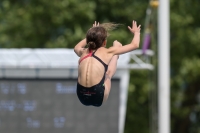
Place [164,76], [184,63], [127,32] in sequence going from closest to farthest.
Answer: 1. [164,76]
2. [184,63]
3. [127,32]

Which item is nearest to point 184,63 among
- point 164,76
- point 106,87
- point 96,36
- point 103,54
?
point 164,76

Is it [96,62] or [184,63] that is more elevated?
[96,62]

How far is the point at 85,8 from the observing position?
65.1 ft

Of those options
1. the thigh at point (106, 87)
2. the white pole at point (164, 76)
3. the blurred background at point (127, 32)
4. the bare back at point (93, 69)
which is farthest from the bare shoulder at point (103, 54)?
the blurred background at point (127, 32)

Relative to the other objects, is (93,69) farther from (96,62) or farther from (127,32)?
(127,32)

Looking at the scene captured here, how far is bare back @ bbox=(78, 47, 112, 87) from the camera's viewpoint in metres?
7.81

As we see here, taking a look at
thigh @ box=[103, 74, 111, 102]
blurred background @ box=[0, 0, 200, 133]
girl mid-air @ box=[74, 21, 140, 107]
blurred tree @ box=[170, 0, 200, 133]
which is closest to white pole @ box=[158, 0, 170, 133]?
blurred background @ box=[0, 0, 200, 133]

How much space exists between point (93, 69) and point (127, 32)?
1282cm

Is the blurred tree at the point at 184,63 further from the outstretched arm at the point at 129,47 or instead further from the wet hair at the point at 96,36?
the wet hair at the point at 96,36

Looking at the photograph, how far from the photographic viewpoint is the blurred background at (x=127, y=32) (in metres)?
19.9

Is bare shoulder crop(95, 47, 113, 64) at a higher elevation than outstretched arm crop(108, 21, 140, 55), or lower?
lower

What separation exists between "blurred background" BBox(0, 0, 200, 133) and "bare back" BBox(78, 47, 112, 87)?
36.8 ft

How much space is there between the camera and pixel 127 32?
2056 centimetres

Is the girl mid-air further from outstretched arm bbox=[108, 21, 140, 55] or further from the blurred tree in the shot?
the blurred tree
